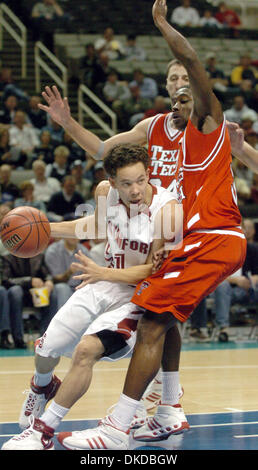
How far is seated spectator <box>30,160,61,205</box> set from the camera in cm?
1212

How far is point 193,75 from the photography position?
173 inches

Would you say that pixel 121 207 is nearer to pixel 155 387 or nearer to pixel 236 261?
pixel 236 261

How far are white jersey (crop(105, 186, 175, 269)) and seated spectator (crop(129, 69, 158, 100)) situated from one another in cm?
1205

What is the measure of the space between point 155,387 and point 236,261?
1.73 m

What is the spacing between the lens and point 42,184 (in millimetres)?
12289

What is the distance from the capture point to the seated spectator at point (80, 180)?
41.7 feet

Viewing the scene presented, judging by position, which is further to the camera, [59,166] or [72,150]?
[72,150]

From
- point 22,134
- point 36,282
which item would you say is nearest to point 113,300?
point 36,282

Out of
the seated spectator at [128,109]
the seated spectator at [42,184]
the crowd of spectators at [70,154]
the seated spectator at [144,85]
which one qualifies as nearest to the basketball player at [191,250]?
the crowd of spectators at [70,154]

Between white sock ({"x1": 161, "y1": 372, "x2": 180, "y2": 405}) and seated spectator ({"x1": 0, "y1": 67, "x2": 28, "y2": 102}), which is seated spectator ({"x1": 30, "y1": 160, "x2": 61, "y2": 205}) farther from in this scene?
white sock ({"x1": 161, "y1": 372, "x2": 180, "y2": 405})

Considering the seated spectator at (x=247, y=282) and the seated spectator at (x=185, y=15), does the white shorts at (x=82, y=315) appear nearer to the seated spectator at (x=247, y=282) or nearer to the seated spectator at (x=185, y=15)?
the seated spectator at (x=247, y=282)

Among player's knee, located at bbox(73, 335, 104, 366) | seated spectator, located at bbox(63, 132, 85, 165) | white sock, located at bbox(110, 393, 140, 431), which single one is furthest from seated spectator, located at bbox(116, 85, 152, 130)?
white sock, located at bbox(110, 393, 140, 431)

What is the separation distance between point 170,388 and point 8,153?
8.68 meters

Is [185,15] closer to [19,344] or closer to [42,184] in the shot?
[42,184]
